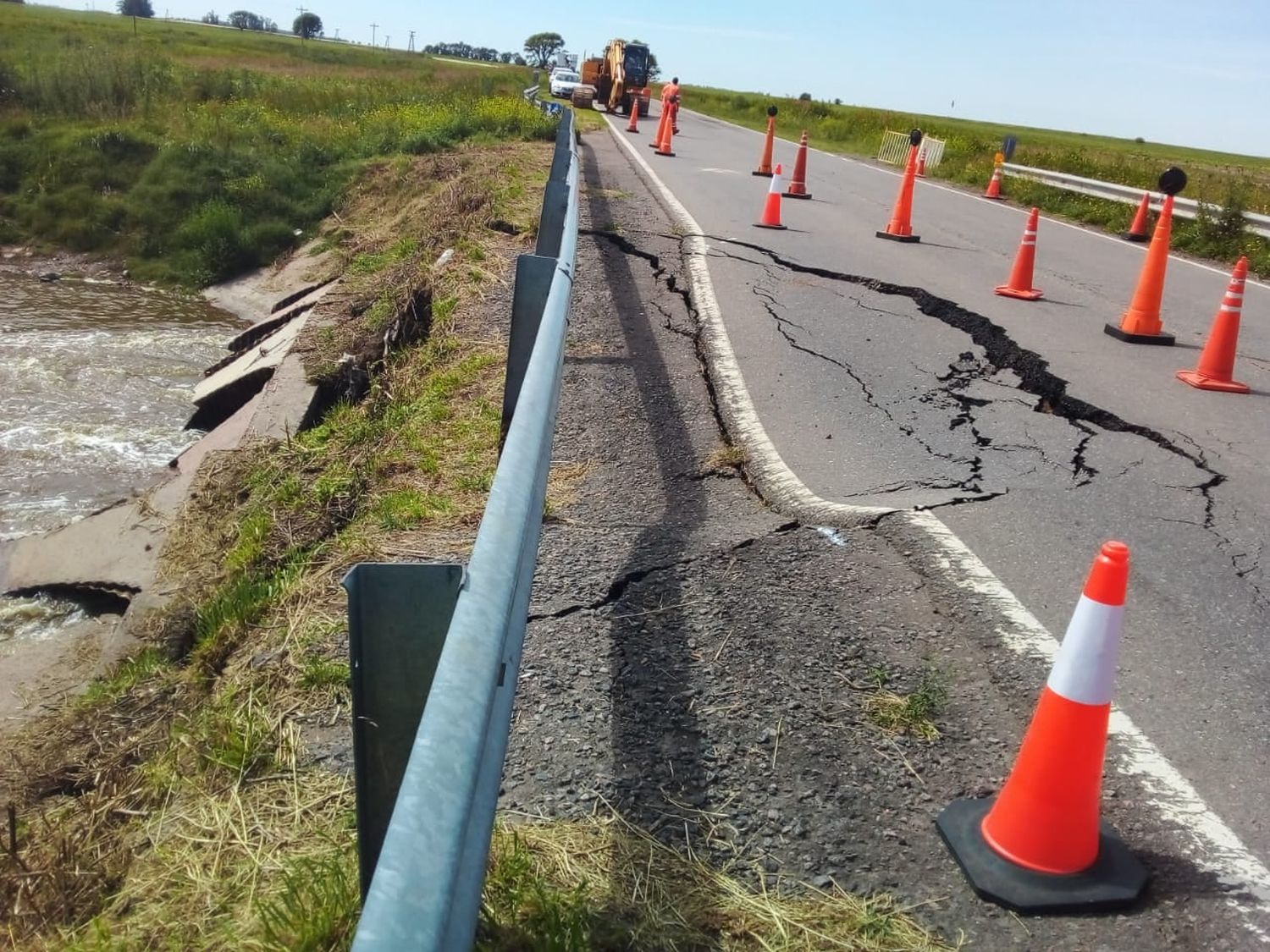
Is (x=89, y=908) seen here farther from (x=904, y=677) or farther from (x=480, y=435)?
(x=480, y=435)

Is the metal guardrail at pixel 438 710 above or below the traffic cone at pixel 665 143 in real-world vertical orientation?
below

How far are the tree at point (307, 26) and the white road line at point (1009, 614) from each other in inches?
5396

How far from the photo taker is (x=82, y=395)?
33.7 ft

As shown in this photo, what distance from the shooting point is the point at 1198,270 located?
1277 centimetres

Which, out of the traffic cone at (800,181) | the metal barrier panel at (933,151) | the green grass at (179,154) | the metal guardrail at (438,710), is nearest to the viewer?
the metal guardrail at (438,710)

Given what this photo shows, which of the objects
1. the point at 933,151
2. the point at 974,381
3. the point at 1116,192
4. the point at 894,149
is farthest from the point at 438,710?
the point at 894,149

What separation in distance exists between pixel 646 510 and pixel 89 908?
2483 mm

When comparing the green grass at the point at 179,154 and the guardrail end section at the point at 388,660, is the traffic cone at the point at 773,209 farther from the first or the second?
the guardrail end section at the point at 388,660

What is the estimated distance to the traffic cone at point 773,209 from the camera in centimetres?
1220

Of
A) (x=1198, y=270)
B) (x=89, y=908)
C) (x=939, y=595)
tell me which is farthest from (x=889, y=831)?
(x=1198, y=270)

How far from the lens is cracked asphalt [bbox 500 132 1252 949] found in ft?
8.18

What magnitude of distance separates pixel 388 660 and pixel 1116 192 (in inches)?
714

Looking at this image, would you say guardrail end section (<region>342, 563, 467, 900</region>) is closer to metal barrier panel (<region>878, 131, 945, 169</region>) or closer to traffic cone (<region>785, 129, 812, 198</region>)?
traffic cone (<region>785, 129, 812, 198</region>)

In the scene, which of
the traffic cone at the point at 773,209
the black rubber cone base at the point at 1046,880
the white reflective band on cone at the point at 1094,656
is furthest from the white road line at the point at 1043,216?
the black rubber cone base at the point at 1046,880
